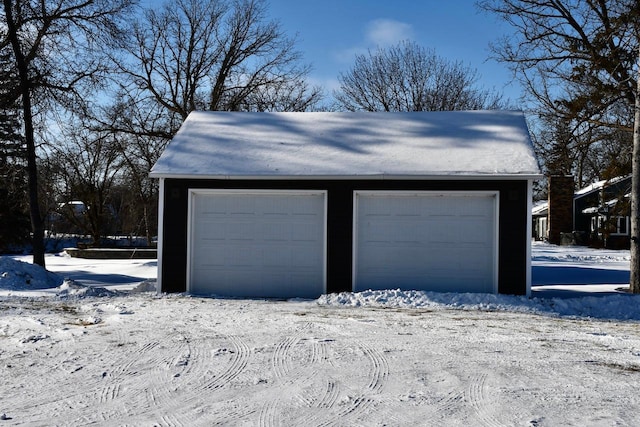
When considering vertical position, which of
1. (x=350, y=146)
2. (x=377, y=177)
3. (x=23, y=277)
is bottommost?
(x=23, y=277)

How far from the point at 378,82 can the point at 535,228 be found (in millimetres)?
21250

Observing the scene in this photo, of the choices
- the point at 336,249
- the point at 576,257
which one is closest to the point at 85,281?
the point at 336,249

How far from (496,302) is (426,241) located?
188cm

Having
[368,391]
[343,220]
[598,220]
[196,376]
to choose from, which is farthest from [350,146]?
[598,220]

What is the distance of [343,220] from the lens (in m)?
12.1

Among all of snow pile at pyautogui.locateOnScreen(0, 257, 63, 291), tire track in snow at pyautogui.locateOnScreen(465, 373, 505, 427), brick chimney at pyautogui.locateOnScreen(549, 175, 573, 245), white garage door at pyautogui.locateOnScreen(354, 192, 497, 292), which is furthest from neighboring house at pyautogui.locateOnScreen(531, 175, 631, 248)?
tire track in snow at pyautogui.locateOnScreen(465, 373, 505, 427)

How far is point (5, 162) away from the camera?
18.2 metres

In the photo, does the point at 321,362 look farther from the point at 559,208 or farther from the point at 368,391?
the point at 559,208

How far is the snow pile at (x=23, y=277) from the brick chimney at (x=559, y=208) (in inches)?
1144

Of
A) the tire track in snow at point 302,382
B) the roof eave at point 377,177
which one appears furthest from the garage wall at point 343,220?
the tire track in snow at point 302,382

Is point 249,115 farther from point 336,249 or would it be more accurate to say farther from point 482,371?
point 482,371

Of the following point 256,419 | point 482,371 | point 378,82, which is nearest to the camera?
point 256,419

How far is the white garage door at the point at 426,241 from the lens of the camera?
1195cm

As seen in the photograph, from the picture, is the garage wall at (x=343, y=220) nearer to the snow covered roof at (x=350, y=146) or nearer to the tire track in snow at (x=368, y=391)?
the snow covered roof at (x=350, y=146)
